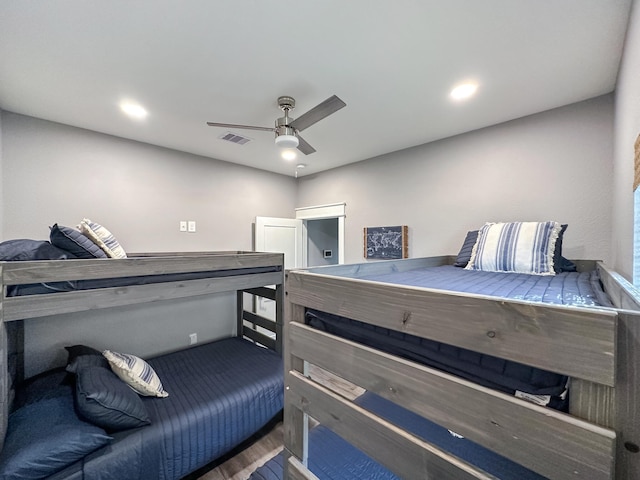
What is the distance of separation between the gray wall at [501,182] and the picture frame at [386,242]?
75 millimetres

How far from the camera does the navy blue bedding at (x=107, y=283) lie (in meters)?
1.37

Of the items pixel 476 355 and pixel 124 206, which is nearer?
pixel 476 355

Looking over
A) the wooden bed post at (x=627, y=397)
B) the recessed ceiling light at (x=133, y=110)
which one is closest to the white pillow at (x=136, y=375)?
the recessed ceiling light at (x=133, y=110)

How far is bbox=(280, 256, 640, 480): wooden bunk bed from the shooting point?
0.42 metres

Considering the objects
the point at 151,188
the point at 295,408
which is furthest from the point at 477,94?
the point at 151,188

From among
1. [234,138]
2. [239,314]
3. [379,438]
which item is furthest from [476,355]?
[239,314]

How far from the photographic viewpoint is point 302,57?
4.89ft

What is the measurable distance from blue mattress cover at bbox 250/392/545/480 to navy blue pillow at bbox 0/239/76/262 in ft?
5.57

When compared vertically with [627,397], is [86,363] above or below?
below

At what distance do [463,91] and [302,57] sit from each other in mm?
1202

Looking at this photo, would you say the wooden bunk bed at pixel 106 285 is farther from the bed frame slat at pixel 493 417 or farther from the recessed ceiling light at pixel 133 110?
the bed frame slat at pixel 493 417

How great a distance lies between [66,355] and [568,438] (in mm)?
3175

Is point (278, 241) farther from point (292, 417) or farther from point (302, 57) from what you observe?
point (292, 417)

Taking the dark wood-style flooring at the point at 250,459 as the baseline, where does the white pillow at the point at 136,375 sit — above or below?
above
